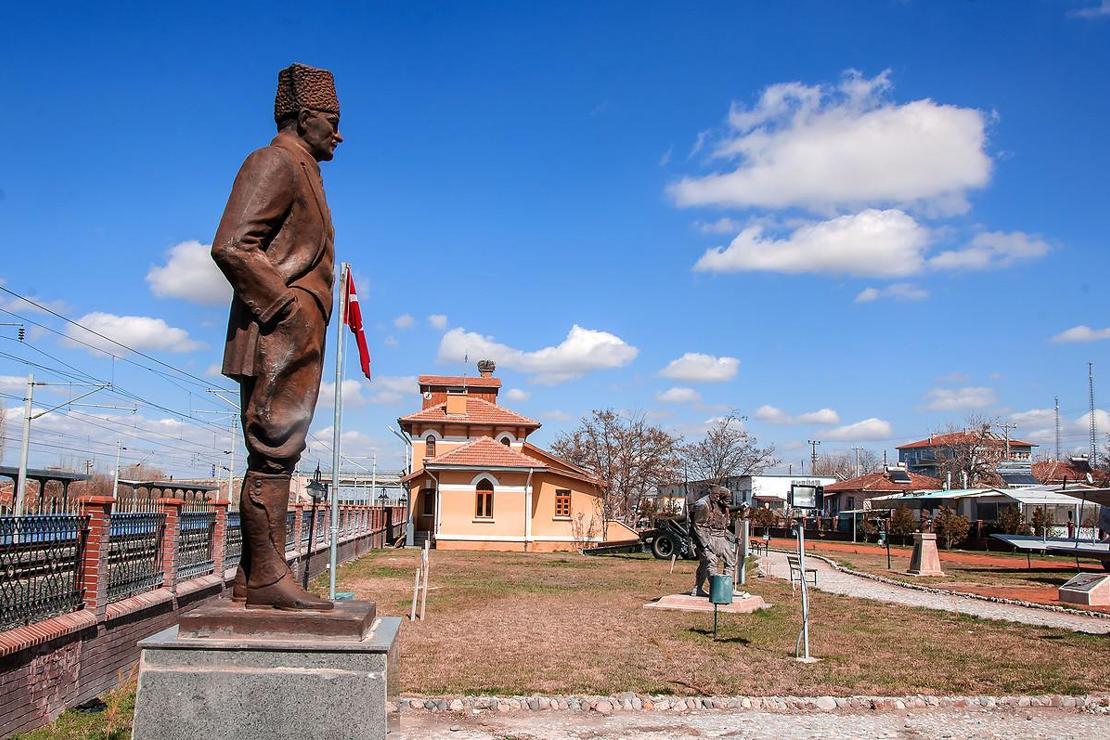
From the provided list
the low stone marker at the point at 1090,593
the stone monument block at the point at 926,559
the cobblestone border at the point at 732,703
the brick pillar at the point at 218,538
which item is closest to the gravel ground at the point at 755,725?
the cobblestone border at the point at 732,703

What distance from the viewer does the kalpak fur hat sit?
4957mm

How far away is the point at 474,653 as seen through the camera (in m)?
10.6

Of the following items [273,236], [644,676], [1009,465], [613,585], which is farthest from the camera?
[1009,465]

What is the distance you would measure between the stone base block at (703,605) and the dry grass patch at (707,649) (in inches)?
10.8

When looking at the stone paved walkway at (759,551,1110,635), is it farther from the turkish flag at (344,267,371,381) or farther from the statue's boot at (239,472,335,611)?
the statue's boot at (239,472,335,611)

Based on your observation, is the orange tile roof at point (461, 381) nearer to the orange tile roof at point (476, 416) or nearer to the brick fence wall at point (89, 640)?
the orange tile roof at point (476, 416)

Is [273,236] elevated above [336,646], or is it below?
above

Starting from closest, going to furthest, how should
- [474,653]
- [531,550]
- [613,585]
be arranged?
[474,653] < [613,585] < [531,550]

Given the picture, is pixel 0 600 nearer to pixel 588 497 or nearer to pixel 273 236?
pixel 273 236

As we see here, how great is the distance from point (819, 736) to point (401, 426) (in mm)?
33922

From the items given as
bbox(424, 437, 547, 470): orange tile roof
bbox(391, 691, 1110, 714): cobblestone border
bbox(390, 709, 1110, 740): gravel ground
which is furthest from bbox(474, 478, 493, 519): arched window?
bbox(390, 709, 1110, 740): gravel ground

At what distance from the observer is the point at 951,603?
17.3 m

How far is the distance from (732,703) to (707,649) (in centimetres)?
314

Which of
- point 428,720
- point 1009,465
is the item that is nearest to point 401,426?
point 428,720
